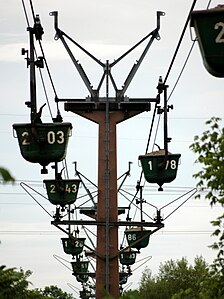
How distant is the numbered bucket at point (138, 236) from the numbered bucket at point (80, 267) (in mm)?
23342

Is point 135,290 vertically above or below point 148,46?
below

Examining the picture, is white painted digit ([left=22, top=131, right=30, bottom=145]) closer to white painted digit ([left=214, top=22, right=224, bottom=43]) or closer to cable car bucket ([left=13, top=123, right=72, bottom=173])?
cable car bucket ([left=13, top=123, right=72, bottom=173])

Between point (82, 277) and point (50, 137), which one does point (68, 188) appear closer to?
point (50, 137)

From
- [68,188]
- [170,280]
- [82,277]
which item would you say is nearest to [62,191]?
[68,188]

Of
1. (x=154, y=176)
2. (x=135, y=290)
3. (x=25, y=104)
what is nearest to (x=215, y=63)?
(x=135, y=290)

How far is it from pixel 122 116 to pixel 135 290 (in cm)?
2520

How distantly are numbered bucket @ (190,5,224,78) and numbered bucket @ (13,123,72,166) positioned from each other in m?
9.64

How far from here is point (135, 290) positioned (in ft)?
25.9

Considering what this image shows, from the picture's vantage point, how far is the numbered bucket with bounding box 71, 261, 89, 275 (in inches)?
2575

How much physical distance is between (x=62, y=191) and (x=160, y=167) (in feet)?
15.3

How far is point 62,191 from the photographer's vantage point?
30859 millimetres

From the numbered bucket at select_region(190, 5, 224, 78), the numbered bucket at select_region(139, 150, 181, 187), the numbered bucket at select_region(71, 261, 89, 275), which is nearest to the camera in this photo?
the numbered bucket at select_region(190, 5, 224, 78)

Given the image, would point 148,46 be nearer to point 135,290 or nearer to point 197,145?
point 197,145

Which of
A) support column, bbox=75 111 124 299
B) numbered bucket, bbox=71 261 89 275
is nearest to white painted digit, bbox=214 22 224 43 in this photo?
support column, bbox=75 111 124 299
